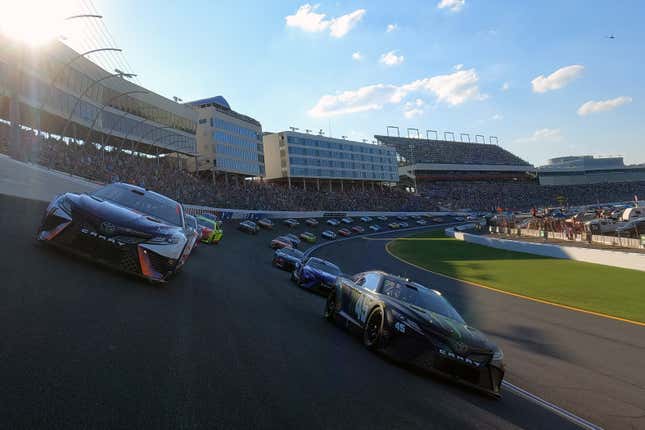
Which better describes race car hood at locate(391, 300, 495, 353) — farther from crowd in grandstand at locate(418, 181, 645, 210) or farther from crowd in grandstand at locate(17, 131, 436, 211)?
crowd in grandstand at locate(418, 181, 645, 210)

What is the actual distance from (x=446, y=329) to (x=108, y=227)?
18.2 feet

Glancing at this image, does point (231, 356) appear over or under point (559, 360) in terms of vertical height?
over

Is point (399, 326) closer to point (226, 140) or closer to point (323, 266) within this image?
point (323, 266)

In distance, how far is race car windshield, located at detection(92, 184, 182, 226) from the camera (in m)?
8.38

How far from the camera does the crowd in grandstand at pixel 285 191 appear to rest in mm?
35625

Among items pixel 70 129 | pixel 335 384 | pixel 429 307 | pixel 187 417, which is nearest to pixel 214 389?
pixel 187 417

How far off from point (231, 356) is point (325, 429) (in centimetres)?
181

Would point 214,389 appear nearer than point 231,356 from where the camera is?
Yes

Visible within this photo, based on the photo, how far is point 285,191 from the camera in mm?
78375

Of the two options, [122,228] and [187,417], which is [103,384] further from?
[122,228]

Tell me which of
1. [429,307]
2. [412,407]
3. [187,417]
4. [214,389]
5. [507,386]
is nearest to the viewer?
[187,417]

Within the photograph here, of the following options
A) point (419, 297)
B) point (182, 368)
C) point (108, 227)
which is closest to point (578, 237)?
point (419, 297)

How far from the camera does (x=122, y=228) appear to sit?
7.04 m

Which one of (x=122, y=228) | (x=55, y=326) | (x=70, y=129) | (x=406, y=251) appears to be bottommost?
(x=406, y=251)
